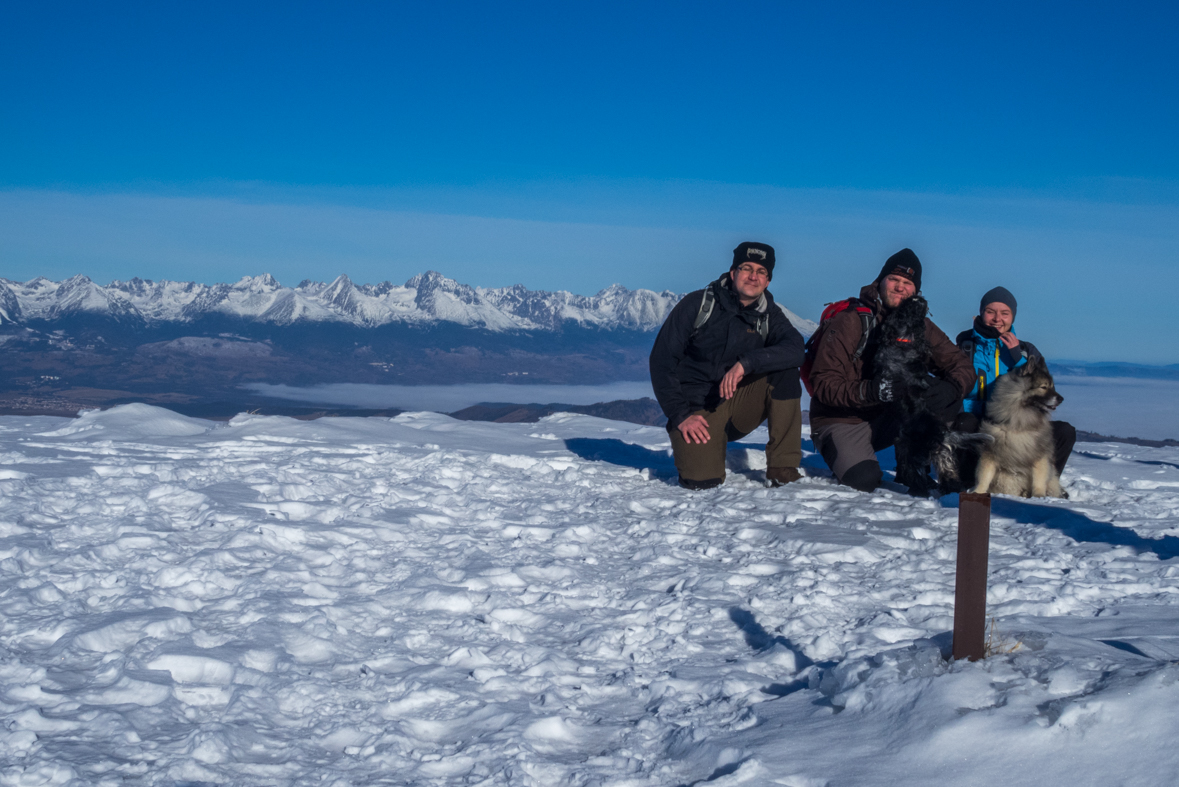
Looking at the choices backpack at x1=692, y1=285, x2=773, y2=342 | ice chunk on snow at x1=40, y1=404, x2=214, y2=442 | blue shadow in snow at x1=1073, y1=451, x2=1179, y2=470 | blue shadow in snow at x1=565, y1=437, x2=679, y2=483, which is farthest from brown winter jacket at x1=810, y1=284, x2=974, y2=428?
ice chunk on snow at x1=40, y1=404, x2=214, y2=442

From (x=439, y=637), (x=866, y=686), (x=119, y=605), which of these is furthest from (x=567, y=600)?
(x=119, y=605)

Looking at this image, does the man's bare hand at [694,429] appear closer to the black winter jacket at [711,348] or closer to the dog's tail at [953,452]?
the black winter jacket at [711,348]

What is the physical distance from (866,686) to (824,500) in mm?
3383

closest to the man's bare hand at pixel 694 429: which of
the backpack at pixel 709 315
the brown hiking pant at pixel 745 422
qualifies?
the brown hiking pant at pixel 745 422

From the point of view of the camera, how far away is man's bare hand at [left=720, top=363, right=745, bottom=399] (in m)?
5.80

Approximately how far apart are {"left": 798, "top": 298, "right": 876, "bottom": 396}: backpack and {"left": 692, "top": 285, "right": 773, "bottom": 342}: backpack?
14.9 inches

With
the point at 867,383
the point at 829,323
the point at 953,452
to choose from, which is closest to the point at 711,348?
the point at 829,323

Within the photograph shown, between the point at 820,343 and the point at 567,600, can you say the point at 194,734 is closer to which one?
the point at 567,600

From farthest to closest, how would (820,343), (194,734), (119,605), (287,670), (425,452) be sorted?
(425,452) → (820,343) → (119,605) → (287,670) → (194,734)

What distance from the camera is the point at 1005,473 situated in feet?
18.6

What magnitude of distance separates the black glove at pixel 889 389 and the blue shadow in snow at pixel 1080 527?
842 mm

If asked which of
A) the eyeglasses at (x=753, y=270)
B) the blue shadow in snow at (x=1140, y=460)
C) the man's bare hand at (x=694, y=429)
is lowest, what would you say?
the blue shadow in snow at (x=1140, y=460)

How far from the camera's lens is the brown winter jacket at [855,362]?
18.8 feet

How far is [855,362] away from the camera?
5.93 metres
